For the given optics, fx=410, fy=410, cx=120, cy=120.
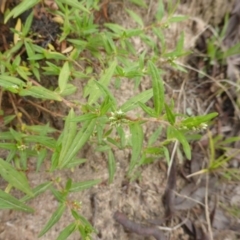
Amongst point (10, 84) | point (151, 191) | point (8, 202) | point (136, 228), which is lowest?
point (136, 228)

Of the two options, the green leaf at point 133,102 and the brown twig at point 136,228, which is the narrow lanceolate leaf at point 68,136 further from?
the brown twig at point 136,228

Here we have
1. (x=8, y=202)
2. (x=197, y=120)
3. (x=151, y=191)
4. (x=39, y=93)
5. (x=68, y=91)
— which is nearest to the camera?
(x=197, y=120)

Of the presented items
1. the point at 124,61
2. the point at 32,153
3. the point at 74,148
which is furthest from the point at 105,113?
the point at 124,61

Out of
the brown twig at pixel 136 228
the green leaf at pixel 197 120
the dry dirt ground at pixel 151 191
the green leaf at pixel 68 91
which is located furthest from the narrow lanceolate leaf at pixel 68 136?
the brown twig at pixel 136 228

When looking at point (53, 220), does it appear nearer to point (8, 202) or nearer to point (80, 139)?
point (8, 202)

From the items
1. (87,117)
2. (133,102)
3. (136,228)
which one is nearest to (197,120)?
(133,102)

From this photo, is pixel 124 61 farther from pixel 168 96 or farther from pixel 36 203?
pixel 36 203
